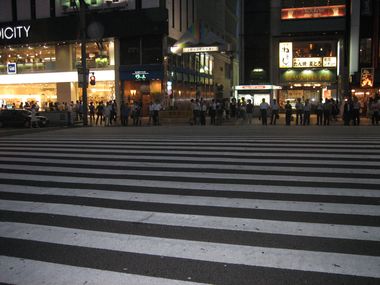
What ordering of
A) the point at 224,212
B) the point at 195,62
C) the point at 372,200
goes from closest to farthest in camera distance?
the point at 224,212
the point at 372,200
the point at 195,62

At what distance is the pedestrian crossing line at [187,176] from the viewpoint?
8195 mm

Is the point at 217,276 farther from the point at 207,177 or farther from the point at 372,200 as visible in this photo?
the point at 207,177

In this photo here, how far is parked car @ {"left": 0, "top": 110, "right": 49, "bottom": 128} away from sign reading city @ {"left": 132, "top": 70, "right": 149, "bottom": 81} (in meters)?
10.7

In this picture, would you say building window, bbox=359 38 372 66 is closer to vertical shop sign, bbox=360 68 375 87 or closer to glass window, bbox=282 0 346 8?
vertical shop sign, bbox=360 68 375 87

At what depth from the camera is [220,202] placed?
6895mm

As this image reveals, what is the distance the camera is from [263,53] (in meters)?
44.0

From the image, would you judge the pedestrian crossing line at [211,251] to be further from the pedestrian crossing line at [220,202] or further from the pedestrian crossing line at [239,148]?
the pedestrian crossing line at [239,148]

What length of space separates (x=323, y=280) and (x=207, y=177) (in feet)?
15.9

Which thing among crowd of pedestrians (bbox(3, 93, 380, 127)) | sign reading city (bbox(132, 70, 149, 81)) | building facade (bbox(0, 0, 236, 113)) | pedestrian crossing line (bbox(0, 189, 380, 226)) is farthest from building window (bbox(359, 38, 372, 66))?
pedestrian crossing line (bbox(0, 189, 380, 226))

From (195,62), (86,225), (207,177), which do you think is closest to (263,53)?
(195,62)

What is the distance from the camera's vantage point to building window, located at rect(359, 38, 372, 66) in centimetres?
4034

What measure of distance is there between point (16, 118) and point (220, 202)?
27.4 metres

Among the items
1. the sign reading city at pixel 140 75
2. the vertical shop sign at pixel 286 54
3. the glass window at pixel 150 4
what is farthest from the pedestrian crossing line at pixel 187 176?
the vertical shop sign at pixel 286 54

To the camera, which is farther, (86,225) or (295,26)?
(295,26)
